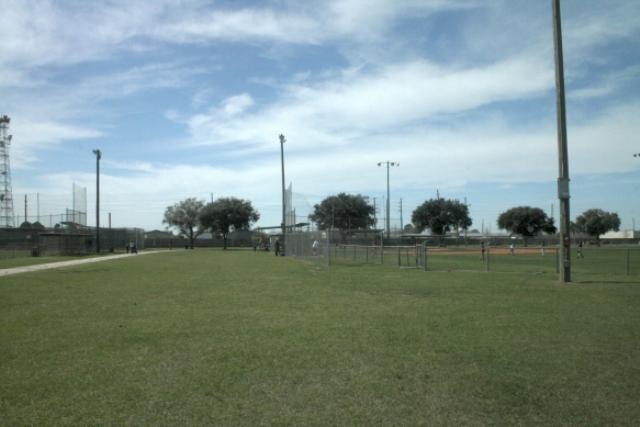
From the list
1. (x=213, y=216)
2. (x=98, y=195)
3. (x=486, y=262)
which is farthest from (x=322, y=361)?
(x=213, y=216)

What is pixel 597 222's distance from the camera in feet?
423

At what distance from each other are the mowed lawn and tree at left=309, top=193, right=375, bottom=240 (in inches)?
2887

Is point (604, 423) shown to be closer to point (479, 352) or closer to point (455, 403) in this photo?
point (455, 403)

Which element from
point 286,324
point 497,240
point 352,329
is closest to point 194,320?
point 286,324

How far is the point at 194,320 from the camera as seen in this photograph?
10023mm

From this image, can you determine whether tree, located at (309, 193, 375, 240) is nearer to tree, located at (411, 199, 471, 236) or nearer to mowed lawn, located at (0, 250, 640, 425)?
tree, located at (411, 199, 471, 236)

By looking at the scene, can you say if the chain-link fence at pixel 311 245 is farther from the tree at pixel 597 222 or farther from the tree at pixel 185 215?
the tree at pixel 597 222

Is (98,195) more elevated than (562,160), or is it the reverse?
(98,195)

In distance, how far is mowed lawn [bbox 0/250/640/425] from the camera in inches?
200

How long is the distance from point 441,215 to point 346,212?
2433cm

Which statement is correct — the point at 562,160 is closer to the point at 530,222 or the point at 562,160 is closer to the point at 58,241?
the point at 58,241

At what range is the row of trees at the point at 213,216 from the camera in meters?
83.5

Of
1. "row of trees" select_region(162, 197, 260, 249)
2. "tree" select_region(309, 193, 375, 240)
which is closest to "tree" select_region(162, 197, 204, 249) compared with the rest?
"row of trees" select_region(162, 197, 260, 249)

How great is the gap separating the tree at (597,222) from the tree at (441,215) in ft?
128
